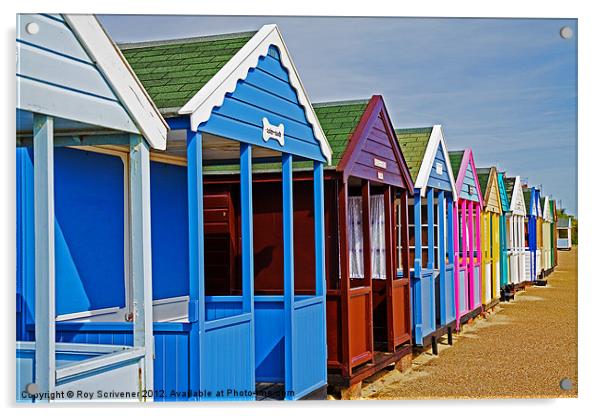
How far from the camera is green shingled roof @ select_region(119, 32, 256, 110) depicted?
6422 millimetres

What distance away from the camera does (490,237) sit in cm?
1627

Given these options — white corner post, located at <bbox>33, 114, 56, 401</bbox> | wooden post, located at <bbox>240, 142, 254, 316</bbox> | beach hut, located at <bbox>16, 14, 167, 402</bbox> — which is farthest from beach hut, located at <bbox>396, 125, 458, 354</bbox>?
white corner post, located at <bbox>33, 114, 56, 401</bbox>

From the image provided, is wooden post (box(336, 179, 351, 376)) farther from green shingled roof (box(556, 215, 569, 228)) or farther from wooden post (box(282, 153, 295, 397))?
green shingled roof (box(556, 215, 569, 228))

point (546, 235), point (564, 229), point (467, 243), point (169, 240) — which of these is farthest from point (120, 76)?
point (546, 235)

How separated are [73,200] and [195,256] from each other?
1629 mm

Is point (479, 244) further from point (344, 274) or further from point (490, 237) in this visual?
point (344, 274)

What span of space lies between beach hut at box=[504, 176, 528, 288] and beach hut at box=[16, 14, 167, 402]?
10.5 m

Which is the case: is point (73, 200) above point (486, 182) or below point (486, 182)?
below

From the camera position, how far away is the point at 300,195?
9375 mm

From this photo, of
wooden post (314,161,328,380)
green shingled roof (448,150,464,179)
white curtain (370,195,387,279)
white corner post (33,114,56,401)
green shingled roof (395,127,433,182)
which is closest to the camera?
white corner post (33,114,56,401)

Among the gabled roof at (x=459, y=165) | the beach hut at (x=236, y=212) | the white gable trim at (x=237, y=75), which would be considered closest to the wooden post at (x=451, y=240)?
the gabled roof at (x=459, y=165)

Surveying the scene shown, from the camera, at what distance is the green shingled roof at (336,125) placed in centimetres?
922

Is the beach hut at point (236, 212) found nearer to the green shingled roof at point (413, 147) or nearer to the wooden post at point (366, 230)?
the wooden post at point (366, 230)

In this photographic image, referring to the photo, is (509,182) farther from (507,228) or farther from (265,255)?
(265,255)
